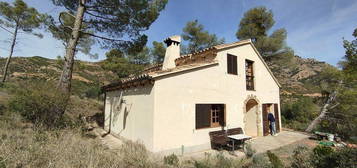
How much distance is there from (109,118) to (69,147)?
262 inches

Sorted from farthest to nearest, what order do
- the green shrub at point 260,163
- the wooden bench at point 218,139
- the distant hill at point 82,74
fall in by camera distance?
the distant hill at point 82,74, the wooden bench at point 218,139, the green shrub at point 260,163

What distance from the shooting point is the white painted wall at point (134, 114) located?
6.41m

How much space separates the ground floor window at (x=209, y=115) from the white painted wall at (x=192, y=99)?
9.8 inches

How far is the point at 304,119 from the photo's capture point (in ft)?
54.1

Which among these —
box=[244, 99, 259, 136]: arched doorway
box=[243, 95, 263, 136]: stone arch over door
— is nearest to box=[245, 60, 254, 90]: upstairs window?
box=[243, 95, 263, 136]: stone arch over door

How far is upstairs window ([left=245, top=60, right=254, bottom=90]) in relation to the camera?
10.9 meters

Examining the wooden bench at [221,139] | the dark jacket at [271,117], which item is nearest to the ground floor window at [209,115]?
the wooden bench at [221,139]

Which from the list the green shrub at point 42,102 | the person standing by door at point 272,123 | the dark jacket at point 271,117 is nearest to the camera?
the green shrub at point 42,102

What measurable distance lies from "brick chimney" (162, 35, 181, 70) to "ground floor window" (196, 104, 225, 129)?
174 inches

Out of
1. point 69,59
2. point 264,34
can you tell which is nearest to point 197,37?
point 264,34

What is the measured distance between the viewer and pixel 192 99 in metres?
7.21

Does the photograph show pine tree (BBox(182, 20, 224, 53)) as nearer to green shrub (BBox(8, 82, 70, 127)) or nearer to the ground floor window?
the ground floor window

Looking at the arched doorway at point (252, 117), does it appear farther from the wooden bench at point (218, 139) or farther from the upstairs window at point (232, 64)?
the wooden bench at point (218, 139)

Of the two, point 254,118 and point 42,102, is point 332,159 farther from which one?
point 42,102
